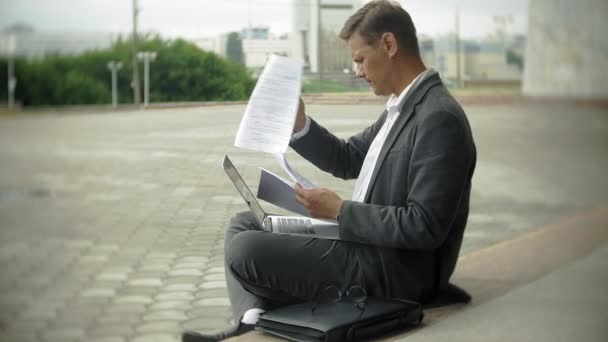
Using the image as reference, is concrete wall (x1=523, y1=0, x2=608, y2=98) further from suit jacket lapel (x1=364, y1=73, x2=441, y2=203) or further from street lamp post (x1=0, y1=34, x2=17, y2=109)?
street lamp post (x1=0, y1=34, x2=17, y2=109)

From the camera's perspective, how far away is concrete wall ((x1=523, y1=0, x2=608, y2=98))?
3.54 metres

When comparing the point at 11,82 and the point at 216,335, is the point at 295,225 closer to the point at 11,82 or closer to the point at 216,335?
the point at 216,335

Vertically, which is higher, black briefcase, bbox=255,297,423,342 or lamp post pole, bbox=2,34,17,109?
lamp post pole, bbox=2,34,17,109

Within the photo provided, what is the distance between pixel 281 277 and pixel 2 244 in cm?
74

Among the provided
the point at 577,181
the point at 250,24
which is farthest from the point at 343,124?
the point at 577,181

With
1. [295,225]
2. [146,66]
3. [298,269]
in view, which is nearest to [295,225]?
[295,225]

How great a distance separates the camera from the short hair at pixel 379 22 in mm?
2258

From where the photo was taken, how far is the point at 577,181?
4.38m

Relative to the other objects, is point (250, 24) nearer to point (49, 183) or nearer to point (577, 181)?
point (49, 183)

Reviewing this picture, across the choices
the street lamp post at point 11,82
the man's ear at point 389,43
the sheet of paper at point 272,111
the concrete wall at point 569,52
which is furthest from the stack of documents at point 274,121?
the concrete wall at point 569,52

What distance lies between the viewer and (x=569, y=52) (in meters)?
3.65

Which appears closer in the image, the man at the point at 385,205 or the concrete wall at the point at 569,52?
the man at the point at 385,205

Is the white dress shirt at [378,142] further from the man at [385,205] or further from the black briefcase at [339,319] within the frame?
the black briefcase at [339,319]

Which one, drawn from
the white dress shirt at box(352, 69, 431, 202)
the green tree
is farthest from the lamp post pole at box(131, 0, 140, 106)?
the white dress shirt at box(352, 69, 431, 202)
